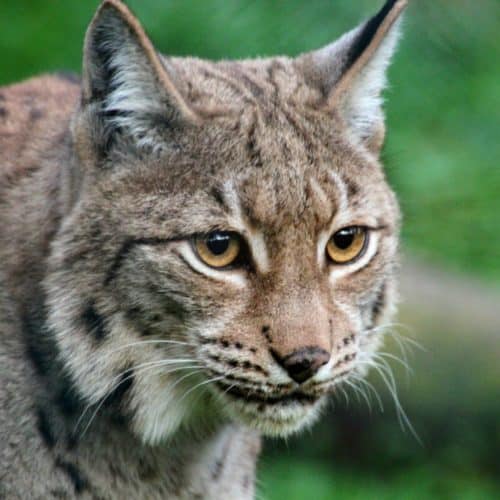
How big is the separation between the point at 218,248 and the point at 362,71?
969mm

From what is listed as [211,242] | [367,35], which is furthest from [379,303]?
[367,35]

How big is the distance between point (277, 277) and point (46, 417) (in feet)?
3.67

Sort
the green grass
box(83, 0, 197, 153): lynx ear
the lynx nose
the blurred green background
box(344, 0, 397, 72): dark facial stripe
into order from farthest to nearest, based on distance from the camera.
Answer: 1. the green grass
2. the blurred green background
3. box(344, 0, 397, 72): dark facial stripe
4. box(83, 0, 197, 153): lynx ear
5. the lynx nose

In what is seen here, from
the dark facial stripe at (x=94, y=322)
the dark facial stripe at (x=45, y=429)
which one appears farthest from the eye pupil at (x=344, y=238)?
the dark facial stripe at (x=45, y=429)

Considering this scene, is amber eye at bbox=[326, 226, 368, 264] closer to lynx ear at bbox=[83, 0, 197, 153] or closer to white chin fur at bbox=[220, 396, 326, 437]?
white chin fur at bbox=[220, 396, 326, 437]

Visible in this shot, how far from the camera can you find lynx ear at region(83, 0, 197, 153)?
478cm

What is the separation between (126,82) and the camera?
4.94m

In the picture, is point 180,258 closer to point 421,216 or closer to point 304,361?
point 304,361

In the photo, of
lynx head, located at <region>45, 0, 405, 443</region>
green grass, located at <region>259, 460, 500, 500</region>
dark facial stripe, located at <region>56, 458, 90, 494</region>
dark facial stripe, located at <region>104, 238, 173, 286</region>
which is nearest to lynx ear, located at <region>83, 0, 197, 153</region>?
lynx head, located at <region>45, 0, 405, 443</region>

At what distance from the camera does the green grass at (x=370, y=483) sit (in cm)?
798

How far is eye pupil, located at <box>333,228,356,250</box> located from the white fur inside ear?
0.48m

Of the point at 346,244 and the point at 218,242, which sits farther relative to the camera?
the point at 346,244

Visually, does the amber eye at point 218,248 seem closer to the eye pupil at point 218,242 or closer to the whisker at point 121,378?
the eye pupil at point 218,242

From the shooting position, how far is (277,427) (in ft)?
16.4
